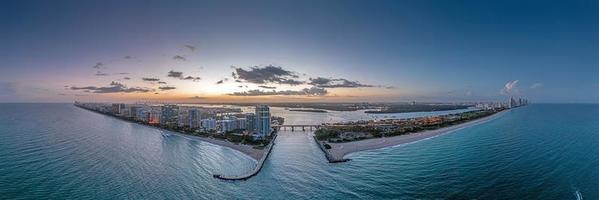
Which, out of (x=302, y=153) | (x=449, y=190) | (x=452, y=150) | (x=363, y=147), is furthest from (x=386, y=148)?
(x=449, y=190)

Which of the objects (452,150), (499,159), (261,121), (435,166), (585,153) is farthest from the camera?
(261,121)

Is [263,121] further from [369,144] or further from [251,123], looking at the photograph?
[369,144]

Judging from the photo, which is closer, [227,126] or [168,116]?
[227,126]

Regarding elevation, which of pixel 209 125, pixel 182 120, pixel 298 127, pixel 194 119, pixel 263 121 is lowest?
pixel 298 127

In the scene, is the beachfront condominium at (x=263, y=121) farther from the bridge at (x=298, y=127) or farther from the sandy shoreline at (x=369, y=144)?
the sandy shoreline at (x=369, y=144)

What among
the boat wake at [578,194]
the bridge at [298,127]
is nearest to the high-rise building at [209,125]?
the bridge at [298,127]

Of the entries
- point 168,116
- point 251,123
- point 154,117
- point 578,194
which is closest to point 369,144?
point 251,123

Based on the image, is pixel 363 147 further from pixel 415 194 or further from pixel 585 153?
pixel 585 153

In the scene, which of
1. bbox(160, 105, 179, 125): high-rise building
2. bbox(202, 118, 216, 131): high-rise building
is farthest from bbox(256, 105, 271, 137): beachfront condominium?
bbox(160, 105, 179, 125): high-rise building
